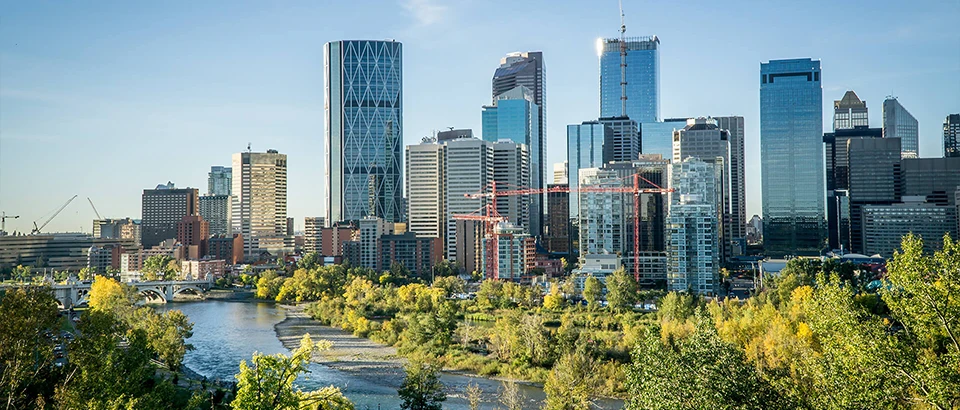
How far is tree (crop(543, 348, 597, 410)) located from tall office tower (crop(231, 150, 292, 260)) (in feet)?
368

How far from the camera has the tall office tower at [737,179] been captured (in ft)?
382

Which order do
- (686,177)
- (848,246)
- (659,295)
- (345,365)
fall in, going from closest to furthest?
(345,365) < (659,295) < (686,177) < (848,246)

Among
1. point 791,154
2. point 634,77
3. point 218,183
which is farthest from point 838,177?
point 218,183

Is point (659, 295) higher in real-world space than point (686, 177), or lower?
lower

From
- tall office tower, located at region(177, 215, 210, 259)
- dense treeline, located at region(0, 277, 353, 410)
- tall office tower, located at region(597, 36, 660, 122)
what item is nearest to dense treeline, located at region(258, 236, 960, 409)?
dense treeline, located at region(0, 277, 353, 410)

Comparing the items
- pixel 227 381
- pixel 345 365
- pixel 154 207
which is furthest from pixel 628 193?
pixel 154 207

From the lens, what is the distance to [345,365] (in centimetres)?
3541

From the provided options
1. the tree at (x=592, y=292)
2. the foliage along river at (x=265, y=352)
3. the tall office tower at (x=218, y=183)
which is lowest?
the foliage along river at (x=265, y=352)

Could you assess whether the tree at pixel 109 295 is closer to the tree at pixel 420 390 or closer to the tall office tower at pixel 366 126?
the tree at pixel 420 390

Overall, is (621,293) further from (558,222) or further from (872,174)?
(558,222)

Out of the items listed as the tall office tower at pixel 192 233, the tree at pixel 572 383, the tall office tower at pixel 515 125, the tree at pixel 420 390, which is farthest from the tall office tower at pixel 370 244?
the tree at pixel 420 390

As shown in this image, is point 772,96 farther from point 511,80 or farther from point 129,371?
point 129,371

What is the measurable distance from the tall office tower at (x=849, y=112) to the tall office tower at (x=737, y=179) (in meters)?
15.8

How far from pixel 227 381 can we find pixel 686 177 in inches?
1615
